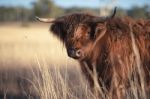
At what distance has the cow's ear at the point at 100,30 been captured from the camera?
883 centimetres

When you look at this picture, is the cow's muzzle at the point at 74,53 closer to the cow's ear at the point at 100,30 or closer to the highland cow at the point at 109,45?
the highland cow at the point at 109,45

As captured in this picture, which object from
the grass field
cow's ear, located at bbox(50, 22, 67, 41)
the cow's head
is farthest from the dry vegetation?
the cow's head

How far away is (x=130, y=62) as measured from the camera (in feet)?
29.0

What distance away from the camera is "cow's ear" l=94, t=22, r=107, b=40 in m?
8.83

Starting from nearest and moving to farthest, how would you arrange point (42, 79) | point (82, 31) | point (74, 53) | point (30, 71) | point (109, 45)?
point (74, 53) → point (82, 31) → point (109, 45) → point (42, 79) → point (30, 71)

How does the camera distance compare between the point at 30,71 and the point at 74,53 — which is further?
the point at 30,71

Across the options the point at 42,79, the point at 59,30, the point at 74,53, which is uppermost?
the point at 59,30

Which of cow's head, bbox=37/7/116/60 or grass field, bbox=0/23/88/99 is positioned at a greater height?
cow's head, bbox=37/7/116/60

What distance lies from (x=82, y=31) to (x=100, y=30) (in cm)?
34

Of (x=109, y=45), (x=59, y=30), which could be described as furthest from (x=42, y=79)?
(x=109, y=45)

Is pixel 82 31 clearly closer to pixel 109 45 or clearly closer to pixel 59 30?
pixel 109 45

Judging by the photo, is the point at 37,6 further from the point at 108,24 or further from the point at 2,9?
the point at 108,24

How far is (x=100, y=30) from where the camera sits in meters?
8.86

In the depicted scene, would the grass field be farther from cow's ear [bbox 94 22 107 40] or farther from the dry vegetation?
cow's ear [bbox 94 22 107 40]
